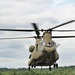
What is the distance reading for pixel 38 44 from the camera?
165ft

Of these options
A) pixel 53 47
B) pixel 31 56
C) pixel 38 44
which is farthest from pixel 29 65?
pixel 53 47

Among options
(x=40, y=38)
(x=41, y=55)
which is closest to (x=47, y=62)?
(x=41, y=55)

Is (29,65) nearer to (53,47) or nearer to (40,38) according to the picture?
(40,38)

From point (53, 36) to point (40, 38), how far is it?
214 centimetres

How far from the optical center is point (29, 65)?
5469cm

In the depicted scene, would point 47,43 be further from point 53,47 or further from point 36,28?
point 36,28

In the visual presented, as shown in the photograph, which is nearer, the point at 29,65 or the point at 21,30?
the point at 21,30

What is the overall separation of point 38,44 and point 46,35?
9.95 feet

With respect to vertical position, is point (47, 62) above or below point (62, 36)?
below

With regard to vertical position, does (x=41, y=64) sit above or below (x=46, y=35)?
below

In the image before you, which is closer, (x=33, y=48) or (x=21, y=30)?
(x=21, y=30)

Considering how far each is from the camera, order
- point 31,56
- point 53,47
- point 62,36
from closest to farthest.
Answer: point 53,47, point 62,36, point 31,56

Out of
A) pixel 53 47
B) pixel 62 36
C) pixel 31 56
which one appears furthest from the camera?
pixel 31 56

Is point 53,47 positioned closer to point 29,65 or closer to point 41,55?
point 41,55
